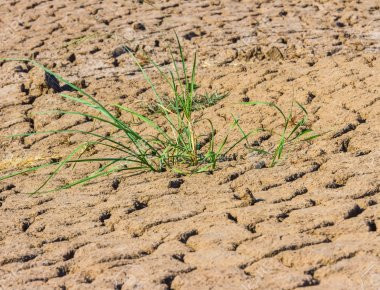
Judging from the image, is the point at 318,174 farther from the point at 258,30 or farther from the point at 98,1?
the point at 98,1

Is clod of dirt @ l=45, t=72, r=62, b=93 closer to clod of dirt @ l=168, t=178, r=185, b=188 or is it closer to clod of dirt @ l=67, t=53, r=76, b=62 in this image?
clod of dirt @ l=67, t=53, r=76, b=62

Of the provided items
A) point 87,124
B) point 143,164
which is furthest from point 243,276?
point 87,124

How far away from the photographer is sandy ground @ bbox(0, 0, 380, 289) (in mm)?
2398

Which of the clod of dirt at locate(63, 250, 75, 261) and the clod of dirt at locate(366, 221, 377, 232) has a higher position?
the clod of dirt at locate(366, 221, 377, 232)

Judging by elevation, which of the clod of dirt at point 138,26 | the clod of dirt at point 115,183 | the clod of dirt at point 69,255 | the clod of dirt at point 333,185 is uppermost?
the clod of dirt at point 138,26

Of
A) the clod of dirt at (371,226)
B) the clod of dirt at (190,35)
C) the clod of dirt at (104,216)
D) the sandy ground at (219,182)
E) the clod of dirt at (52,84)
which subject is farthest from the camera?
the clod of dirt at (190,35)

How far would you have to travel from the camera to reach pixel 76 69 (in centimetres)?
512

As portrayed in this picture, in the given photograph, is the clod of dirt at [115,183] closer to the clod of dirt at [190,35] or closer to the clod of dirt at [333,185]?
the clod of dirt at [333,185]

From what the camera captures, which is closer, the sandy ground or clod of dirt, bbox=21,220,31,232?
the sandy ground

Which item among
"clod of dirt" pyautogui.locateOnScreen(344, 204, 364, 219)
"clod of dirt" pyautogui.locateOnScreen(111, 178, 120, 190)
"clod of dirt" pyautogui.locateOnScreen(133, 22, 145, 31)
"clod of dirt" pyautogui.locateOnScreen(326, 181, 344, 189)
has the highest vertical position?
"clod of dirt" pyautogui.locateOnScreen(133, 22, 145, 31)

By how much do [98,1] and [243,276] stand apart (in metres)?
4.37

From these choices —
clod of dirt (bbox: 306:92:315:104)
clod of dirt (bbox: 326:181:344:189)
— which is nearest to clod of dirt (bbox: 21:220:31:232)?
clod of dirt (bbox: 326:181:344:189)

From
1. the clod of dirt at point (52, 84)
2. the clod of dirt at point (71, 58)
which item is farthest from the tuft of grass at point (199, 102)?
the clod of dirt at point (71, 58)

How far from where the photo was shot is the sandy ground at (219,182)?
2.40m
